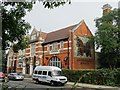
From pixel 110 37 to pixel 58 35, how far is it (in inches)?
465

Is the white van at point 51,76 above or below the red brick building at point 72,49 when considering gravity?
below

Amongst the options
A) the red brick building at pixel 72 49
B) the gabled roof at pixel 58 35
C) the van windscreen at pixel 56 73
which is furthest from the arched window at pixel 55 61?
the van windscreen at pixel 56 73

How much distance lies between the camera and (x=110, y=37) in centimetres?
3972

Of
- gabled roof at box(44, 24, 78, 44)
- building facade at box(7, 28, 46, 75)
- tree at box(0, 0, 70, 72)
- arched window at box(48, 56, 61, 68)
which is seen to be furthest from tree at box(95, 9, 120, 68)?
tree at box(0, 0, 70, 72)

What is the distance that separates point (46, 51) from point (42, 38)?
3.56m

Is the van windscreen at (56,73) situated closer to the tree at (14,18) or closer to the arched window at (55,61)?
the arched window at (55,61)

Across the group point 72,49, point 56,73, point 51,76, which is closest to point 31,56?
point 72,49

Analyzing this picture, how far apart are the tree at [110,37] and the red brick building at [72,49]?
306 centimetres

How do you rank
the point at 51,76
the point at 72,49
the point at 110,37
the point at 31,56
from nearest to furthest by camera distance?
the point at 51,76
the point at 110,37
the point at 72,49
the point at 31,56

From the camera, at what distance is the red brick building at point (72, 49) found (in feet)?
141

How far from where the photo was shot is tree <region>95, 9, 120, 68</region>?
39469mm

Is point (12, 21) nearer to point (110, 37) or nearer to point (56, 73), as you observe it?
point (56, 73)

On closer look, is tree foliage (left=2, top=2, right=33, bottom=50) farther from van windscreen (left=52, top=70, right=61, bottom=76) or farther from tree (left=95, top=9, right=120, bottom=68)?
tree (left=95, top=9, right=120, bottom=68)

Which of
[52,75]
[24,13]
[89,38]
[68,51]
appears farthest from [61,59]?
[24,13]
